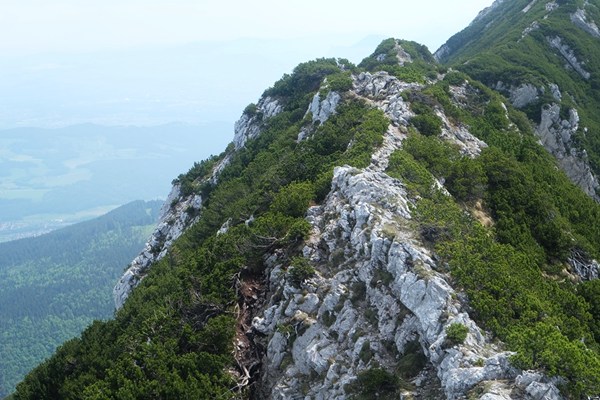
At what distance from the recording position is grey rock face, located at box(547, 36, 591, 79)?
245 ft

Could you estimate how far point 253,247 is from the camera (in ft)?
93.2

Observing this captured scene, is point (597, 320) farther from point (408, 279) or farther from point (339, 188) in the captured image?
point (339, 188)

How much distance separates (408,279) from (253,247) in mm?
9899

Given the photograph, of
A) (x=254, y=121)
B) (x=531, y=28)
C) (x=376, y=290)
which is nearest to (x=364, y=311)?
Answer: (x=376, y=290)

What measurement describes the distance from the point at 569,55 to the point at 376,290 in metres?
69.9

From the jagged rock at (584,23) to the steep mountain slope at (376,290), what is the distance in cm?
5657

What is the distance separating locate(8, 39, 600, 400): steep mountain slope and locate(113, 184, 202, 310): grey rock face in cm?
935

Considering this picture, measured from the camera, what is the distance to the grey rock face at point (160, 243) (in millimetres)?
49531

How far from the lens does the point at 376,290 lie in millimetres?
22688

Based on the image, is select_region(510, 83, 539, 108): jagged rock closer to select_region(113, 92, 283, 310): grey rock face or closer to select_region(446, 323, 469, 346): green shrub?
select_region(113, 92, 283, 310): grey rock face

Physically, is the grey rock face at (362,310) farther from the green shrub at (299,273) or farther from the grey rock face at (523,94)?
the grey rock face at (523,94)

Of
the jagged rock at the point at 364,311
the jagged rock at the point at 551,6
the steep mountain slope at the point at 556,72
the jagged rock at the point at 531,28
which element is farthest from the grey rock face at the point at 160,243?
the jagged rock at the point at 551,6

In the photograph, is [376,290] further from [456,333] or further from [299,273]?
[456,333]

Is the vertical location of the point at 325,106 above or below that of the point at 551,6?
below
